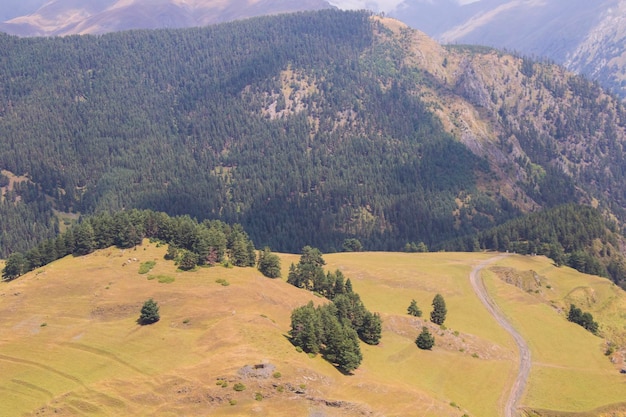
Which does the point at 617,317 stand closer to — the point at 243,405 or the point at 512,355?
the point at 512,355

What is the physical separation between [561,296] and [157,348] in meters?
158

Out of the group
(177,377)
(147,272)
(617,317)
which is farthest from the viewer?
(617,317)

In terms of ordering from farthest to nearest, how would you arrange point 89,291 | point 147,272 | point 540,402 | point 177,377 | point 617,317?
point 617,317 → point 147,272 → point 89,291 → point 540,402 → point 177,377

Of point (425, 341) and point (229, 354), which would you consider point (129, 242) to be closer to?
point (229, 354)

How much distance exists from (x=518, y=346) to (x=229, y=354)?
89.5 metres

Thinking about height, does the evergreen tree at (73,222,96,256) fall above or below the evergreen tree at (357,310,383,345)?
above

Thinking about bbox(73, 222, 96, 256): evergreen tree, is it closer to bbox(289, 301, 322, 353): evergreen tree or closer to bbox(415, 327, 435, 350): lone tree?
bbox(289, 301, 322, 353): evergreen tree

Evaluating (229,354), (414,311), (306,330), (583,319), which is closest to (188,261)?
(306,330)

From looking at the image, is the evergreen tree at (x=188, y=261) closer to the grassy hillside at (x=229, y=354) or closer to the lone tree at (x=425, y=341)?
the grassy hillside at (x=229, y=354)

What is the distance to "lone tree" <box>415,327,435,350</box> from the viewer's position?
129 m

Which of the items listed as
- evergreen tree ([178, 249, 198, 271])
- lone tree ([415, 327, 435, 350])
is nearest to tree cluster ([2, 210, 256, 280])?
evergreen tree ([178, 249, 198, 271])

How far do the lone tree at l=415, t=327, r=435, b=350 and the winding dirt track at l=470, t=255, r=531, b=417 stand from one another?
20956mm

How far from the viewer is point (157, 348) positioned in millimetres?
96250

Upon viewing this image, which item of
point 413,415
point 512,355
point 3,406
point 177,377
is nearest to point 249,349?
point 177,377
